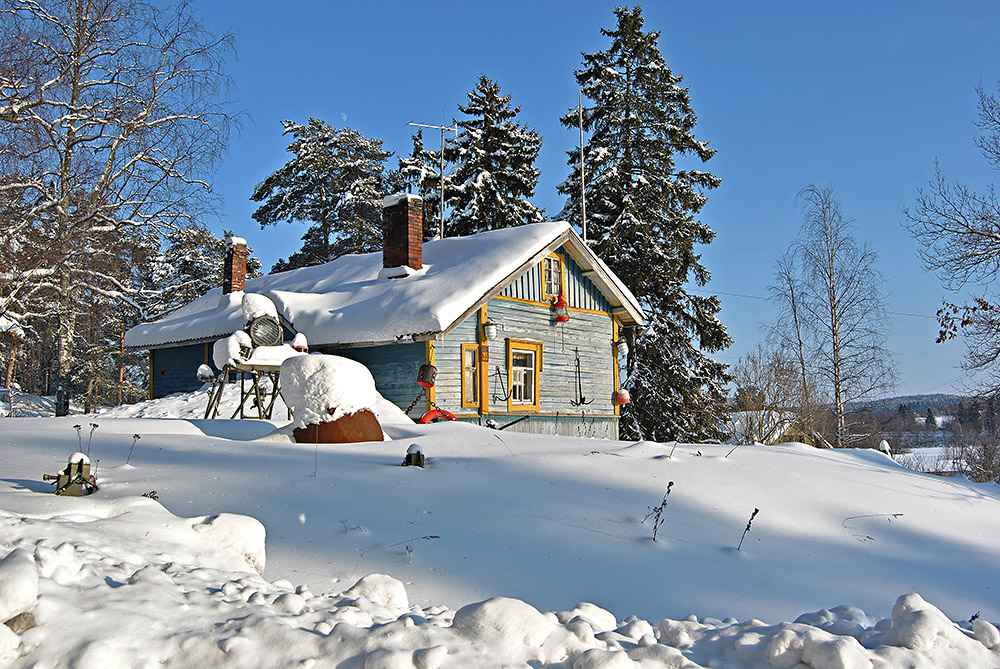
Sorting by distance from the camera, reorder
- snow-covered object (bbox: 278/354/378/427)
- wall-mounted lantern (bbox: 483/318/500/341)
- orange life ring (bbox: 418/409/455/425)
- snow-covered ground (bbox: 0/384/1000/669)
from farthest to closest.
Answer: wall-mounted lantern (bbox: 483/318/500/341) < orange life ring (bbox: 418/409/455/425) < snow-covered object (bbox: 278/354/378/427) < snow-covered ground (bbox: 0/384/1000/669)

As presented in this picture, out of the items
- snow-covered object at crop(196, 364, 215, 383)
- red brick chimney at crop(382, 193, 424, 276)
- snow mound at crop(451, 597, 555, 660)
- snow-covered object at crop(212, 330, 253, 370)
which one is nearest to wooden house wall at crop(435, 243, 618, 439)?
red brick chimney at crop(382, 193, 424, 276)

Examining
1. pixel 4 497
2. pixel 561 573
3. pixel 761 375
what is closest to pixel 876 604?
pixel 561 573

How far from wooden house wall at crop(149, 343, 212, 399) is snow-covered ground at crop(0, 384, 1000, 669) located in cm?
1115

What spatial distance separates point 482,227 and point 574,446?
24.6 metres

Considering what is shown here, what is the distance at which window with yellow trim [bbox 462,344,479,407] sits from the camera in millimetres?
14898

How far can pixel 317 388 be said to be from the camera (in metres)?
7.22

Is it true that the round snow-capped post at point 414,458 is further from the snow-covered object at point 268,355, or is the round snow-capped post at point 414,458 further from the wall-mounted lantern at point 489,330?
the wall-mounted lantern at point 489,330

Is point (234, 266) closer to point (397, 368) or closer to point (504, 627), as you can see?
point (397, 368)

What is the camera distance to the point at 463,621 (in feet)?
7.04

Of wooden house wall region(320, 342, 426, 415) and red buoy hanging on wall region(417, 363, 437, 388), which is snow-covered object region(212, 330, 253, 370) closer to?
wooden house wall region(320, 342, 426, 415)

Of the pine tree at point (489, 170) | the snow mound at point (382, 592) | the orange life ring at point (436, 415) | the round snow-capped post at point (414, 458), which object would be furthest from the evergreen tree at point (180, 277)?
the snow mound at point (382, 592)

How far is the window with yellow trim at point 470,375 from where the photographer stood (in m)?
14.9

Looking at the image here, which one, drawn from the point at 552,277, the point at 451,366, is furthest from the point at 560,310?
the point at 451,366

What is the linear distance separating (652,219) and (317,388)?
2041 cm
